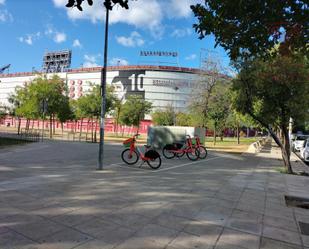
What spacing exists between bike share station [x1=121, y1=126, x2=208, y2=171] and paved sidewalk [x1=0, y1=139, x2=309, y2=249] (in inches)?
98.2

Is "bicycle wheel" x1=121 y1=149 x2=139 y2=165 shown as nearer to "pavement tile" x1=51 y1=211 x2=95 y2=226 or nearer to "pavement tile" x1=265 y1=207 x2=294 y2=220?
"pavement tile" x1=265 y1=207 x2=294 y2=220

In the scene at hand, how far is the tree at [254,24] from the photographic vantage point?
12.8 feet

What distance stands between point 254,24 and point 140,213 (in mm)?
3531

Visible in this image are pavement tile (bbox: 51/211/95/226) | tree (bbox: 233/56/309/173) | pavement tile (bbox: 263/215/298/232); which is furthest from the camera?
tree (bbox: 233/56/309/173)

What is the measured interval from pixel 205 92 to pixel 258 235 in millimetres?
30221

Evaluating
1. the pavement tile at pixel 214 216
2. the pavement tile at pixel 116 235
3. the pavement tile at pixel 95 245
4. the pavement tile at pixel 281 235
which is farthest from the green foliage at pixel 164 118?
the pavement tile at pixel 95 245

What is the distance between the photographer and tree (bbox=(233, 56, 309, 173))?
10836 mm

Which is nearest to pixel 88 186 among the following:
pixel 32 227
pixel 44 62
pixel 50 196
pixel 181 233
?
pixel 50 196

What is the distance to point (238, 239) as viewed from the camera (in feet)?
13.4

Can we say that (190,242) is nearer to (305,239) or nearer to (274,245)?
(274,245)

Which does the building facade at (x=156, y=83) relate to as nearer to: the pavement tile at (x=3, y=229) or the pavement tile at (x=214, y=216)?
the pavement tile at (x=214, y=216)

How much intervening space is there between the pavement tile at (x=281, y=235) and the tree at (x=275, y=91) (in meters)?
7.19

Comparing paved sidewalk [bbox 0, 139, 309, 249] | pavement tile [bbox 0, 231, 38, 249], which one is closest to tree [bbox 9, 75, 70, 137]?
paved sidewalk [bbox 0, 139, 309, 249]

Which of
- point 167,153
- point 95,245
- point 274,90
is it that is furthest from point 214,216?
point 167,153
